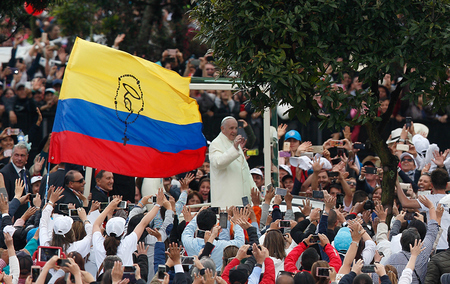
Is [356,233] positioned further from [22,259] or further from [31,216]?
[31,216]

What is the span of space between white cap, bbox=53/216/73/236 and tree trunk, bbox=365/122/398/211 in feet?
12.8

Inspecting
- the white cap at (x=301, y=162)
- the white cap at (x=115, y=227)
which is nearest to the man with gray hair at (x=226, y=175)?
the white cap at (x=301, y=162)

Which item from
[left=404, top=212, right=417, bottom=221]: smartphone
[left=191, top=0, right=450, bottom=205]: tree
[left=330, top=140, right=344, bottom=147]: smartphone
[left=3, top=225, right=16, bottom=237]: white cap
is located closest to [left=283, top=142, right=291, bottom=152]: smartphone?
[left=330, top=140, right=344, bottom=147]: smartphone

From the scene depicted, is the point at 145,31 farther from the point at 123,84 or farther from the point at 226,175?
the point at 226,175

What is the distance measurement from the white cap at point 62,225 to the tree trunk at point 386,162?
3914 mm

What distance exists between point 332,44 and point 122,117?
12.9ft

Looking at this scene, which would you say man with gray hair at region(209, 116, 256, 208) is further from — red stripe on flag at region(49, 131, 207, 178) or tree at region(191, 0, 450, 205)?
tree at region(191, 0, 450, 205)

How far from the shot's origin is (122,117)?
1232 cm

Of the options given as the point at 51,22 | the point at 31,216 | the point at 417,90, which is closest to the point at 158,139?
the point at 31,216

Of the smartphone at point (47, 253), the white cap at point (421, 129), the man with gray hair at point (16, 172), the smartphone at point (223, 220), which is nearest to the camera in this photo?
the smartphone at point (47, 253)

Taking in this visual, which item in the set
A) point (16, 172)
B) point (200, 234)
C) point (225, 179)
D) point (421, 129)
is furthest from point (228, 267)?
point (421, 129)

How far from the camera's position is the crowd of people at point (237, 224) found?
7.73 meters

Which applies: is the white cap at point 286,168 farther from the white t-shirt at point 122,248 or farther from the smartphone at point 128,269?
the smartphone at point 128,269

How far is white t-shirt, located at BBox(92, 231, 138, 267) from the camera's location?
8.72 m
